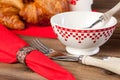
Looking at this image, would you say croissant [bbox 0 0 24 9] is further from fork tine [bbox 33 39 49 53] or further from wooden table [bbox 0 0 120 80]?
wooden table [bbox 0 0 120 80]

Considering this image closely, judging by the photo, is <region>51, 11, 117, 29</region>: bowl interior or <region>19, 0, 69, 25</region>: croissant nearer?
<region>51, 11, 117, 29</region>: bowl interior

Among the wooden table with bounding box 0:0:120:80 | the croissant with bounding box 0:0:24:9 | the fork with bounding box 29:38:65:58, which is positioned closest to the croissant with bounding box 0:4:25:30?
the croissant with bounding box 0:0:24:9

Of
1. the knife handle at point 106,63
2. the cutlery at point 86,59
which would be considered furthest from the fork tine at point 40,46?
the knife handle at point 106,63

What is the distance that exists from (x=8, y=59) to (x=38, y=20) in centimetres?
27

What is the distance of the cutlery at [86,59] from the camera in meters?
0.61

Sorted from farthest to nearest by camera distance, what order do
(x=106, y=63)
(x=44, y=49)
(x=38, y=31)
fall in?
(x=38, y=31)
(x=44, y=49)
(x=106, y=63)

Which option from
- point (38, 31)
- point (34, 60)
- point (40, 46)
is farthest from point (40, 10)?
point (34, 60)

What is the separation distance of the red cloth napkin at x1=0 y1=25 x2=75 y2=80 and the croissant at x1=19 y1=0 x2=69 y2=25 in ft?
0.55

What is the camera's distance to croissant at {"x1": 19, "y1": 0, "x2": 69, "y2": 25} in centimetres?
92

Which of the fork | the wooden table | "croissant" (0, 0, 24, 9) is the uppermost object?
"croissant" (0, 0, 24, 9)

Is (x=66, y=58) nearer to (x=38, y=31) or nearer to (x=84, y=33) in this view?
(x=84, y=33)

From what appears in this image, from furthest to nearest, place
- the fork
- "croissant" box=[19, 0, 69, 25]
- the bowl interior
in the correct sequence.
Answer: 1. "croissant" box=[19, 0, 69, 25]
2. the bowl interior
3. the fork

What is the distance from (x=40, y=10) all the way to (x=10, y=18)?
0.32 ft

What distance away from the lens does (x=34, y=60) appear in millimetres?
653
